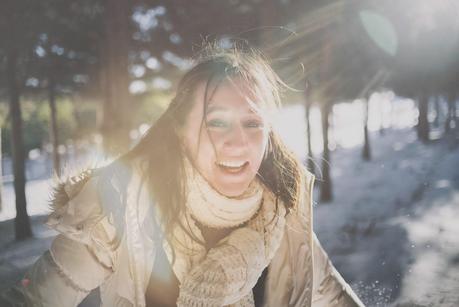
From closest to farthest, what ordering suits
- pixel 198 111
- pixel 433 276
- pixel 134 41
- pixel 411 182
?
1. pixel 198 111
2. pixel 433 276
3. pixel 134 41
4. pixel 411 182

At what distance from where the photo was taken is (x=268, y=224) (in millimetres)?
1767

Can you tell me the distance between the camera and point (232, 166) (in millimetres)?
1522

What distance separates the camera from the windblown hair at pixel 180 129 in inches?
61.9

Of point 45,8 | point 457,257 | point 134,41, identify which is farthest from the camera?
point 134,41

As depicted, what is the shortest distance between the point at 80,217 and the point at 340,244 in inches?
271

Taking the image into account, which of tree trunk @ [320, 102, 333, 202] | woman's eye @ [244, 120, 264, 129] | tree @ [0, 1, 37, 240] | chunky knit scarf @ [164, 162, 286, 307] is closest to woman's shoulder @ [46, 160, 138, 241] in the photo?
chunky knit scarf @ [164, 162, 286, 307]

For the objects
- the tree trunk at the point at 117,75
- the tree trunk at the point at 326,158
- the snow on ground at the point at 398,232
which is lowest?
the snow on ground at the point at 398,232

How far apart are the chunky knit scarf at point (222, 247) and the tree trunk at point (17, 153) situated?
26.2 feet

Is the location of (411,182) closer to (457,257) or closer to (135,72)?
(457,257)

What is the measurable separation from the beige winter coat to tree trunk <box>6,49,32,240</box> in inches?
316

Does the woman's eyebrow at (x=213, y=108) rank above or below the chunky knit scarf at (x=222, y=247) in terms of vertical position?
above

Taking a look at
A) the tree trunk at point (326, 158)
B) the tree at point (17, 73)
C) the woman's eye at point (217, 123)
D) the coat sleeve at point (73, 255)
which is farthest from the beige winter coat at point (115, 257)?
the tree trunk at point (326, 158)

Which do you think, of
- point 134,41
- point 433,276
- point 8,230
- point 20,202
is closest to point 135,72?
point 134,41

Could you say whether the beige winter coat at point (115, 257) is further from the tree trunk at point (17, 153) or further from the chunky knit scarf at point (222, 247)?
the tree trunk at point (17, 153)
